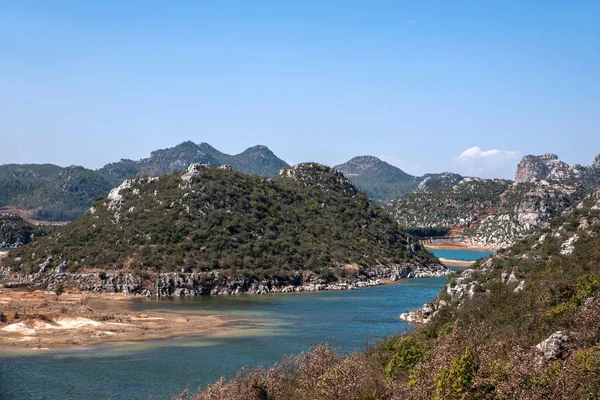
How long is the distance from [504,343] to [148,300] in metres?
78.9

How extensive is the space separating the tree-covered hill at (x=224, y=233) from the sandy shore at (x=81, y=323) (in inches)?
894

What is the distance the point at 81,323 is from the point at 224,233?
180ft

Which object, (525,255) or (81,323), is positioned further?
(81,323)

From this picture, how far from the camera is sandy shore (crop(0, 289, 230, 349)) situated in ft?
223

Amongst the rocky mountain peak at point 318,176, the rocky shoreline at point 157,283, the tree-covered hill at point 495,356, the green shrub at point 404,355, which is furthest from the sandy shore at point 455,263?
the green shrub at point 404,355

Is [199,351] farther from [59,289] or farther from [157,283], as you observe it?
[59,289]

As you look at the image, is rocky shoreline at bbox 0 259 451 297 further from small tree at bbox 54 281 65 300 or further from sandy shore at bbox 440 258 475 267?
sandy shore at bbox 440 258 475 267

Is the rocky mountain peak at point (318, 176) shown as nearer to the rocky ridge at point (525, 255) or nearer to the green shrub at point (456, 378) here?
the rocky ridge at point (525, 255)

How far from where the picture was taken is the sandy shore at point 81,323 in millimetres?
68062

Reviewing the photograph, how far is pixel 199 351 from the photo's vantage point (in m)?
63.7

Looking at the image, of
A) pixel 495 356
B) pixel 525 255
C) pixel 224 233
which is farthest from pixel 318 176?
pixel 495 356

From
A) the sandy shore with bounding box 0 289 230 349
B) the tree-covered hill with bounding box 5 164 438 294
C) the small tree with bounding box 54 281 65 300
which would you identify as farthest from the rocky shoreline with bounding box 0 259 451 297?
the sandy shore with bounding box 0 289 230 349

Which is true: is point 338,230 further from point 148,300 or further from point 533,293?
point 533,293

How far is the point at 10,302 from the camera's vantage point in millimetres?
93250
